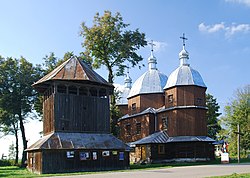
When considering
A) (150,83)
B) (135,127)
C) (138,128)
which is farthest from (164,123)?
(150,83)

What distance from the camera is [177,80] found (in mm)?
40969

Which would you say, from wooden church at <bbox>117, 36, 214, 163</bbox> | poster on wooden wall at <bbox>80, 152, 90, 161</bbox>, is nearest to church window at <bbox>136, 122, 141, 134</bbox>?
wooden church at <bbox>117, 36, 214, 163</bbox>

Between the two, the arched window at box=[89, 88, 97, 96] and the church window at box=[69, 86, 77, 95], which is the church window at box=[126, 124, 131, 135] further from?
the church window at box=[69, 86, 77, 95]

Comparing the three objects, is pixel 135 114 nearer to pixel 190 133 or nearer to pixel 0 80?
pixel 190 133

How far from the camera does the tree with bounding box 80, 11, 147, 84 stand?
41344 millimetres

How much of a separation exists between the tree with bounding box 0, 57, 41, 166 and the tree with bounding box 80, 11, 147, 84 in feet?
29.9

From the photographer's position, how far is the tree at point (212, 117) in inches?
2172

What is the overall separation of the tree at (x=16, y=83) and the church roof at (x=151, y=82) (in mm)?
13096

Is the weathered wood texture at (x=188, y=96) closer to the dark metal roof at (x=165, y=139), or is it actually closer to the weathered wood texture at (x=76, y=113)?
the dark metal roof at (x=165, y=139)

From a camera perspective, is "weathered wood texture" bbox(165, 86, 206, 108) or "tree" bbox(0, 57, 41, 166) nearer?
"weathered wood texture" bbox(165, 86, 206, 108)

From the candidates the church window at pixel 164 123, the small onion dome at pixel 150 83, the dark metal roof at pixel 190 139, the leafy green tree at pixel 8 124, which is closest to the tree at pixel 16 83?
the leafy green tree at pixel 8 124

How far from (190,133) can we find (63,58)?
1787 cm

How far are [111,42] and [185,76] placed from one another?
30.7 feet

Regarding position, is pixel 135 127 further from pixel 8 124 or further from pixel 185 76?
pixel 8 124
